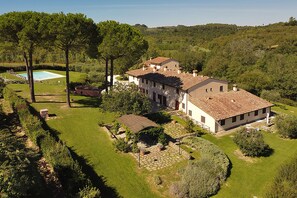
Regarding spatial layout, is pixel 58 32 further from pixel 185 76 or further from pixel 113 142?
pixel 185 76

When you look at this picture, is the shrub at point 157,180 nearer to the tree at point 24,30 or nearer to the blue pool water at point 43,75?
the tree at point 24,30

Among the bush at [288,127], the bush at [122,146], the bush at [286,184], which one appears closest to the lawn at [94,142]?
the bush at [122,146]

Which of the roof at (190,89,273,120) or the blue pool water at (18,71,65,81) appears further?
the blue pool water at (18,71,65,81)

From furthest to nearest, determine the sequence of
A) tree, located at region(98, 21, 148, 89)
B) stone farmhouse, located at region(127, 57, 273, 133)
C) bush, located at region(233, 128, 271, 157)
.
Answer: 1. tree, located at region(98, 21, 148, 89)
2. stone farmhouse, located at region(127, 57, 273, 133)
3. bush, located at region(233, 128, 271, 157)

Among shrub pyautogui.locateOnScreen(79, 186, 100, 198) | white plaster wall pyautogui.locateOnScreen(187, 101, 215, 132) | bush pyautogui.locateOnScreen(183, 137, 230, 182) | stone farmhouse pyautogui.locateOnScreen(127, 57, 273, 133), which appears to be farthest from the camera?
stone farmhouse pyautogui.locateOnScreen(127, 57, 273, 133)

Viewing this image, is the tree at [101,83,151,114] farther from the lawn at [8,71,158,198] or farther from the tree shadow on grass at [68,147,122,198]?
the tree shadow on grass at [68,147,122,198]

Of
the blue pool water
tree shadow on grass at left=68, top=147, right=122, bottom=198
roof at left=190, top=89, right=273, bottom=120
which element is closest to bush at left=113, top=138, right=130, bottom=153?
tree shadow on grass at left=68, top=147, right=122, bottom=198

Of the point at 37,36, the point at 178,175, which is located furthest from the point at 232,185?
the point at 37,36
